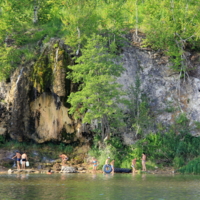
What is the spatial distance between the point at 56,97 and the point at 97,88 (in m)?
5.97

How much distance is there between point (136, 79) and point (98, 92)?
17.1 ft

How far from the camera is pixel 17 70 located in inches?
1419

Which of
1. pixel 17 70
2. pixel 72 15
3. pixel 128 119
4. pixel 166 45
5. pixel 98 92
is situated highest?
pixel 72 15

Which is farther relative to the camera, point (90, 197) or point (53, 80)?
point (53, 80)

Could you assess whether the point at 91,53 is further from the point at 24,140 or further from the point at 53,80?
the point at 24,140

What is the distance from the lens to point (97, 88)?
1162 inches

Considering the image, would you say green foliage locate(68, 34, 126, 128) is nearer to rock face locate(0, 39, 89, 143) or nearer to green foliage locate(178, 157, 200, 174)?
rock face locate(0, 39, 89, 143)

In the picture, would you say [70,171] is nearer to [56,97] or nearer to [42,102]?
[56,97]

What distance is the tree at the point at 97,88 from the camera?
96.6ft

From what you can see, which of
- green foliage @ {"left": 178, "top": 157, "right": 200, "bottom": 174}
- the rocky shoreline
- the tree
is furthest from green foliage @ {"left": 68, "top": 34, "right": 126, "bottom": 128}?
green foliage @ {"left": 178, "top": 157, "right": 200, "bottom": 174}

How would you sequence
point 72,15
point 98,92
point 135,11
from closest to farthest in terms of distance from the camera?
1. point 98,92
2. point 72,15
3. point 135,11

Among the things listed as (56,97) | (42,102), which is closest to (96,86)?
(56,97)

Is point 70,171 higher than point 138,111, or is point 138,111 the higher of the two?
point 138,111

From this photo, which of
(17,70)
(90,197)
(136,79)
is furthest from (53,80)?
(90,197)
